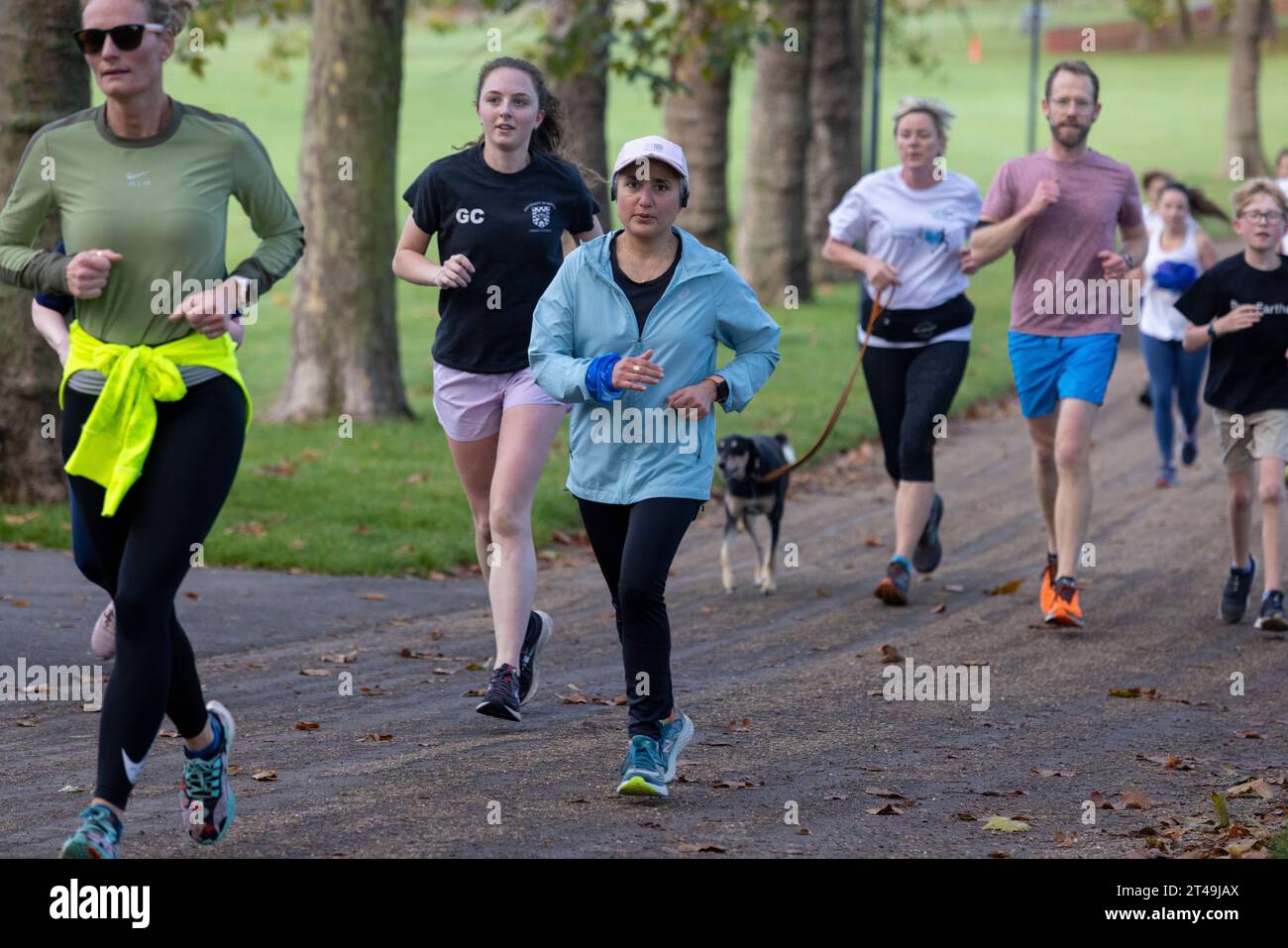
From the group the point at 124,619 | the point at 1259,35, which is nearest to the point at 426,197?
the point at 124,619

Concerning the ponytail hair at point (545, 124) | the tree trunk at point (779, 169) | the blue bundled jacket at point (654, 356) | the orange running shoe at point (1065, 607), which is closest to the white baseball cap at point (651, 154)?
the blue bundled jacket at point (654, 356)

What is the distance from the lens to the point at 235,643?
9.39 metres

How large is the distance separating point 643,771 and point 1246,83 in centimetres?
4523

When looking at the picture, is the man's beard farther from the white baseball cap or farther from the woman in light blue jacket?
the white baseball cap

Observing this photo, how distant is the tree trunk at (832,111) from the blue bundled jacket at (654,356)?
2228 cm

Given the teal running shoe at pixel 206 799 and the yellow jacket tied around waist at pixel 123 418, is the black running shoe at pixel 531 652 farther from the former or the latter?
the yellow jacket tied around waist at pixel 123 418

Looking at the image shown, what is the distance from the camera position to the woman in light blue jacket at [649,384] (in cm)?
630

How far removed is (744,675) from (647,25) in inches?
464

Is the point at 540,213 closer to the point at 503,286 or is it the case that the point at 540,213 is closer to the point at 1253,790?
the point at 503,286

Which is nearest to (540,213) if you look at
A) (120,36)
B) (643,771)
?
(643,771)

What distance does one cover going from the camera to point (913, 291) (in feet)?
34.6

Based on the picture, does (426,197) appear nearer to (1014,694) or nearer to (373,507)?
(1014,694)

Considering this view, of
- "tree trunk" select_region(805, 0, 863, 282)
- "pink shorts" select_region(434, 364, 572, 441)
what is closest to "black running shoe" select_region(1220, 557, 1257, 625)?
"pink shorts" select_region(434, 364, 572, 441)

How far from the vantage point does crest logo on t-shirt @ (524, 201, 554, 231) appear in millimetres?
7773
